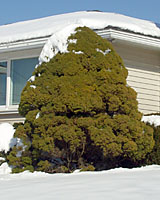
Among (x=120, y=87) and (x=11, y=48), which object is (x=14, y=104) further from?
(x=120, y=87)

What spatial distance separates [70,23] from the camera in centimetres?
1151

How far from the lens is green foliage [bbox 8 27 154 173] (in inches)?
300

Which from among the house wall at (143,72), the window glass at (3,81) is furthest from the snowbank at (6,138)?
the house wall at (143,72)

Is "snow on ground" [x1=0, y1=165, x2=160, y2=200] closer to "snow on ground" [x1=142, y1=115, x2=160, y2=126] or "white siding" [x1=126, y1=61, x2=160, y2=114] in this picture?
"snow on ground" [x1=142, y1=115, x2=160, y2=126]

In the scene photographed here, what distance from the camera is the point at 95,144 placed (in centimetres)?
754

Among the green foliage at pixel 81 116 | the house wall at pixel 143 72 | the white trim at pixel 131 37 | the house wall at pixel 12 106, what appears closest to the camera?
the green foliage at pixel 81 116

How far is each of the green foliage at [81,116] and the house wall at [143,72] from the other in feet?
9.45

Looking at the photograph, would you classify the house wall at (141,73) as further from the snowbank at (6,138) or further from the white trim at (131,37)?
the snowbank at (6,138)

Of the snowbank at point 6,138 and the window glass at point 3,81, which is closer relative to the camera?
the snowbank at point 6,138

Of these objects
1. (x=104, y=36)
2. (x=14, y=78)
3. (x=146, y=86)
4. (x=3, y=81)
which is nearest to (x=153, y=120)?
(x=104, y=36)

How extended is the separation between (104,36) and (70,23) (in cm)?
153

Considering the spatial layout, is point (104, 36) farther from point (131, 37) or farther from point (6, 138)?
point (6, 138)

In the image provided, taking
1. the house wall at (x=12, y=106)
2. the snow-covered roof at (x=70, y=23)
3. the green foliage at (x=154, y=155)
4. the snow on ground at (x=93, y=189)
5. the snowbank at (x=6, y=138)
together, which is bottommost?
the snow on ground at (x=93, y=189)

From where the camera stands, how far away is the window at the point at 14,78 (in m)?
12.0
